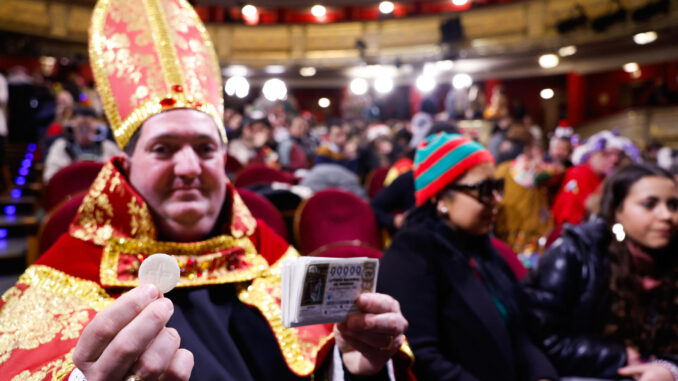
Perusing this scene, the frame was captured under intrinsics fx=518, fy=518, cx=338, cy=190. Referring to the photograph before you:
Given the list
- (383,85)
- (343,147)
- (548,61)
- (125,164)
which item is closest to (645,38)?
(548,61)

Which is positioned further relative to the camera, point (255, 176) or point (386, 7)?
point (386, 7)

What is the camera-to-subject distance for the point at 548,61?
16922 mm

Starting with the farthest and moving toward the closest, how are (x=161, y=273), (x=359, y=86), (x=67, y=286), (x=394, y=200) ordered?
(x=359, y=86), (x=394, y=200), (x=67, y=286), (x=161, y=273)

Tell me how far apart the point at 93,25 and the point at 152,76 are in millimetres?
303

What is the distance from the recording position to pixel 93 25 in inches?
61.2

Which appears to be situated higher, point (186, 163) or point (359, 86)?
point (359, 86)

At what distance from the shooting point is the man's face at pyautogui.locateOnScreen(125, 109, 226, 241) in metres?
1.30

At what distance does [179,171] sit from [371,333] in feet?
1.99

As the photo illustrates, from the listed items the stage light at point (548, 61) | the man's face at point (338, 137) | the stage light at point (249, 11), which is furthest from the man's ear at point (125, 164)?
the stage light at point (249, 11)

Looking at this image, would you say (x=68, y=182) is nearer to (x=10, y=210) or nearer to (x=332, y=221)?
(x=332, y=221)

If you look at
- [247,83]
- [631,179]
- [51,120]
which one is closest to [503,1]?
[247,83]

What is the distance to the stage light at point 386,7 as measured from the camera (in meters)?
18.2

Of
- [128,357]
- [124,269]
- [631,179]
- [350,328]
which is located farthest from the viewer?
[631,179]

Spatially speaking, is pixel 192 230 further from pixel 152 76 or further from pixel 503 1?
pixel 503 1
